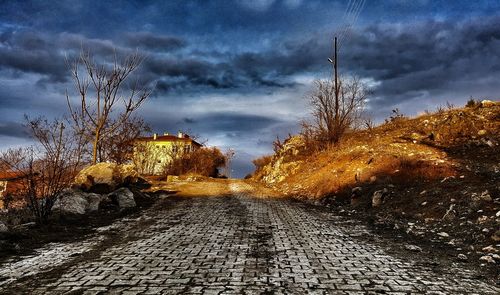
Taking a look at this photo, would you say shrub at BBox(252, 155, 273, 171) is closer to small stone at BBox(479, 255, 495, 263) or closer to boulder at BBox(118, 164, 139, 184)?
boulder at BBox(118, 164, 139, 184)

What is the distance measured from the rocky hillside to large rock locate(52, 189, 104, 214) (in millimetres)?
8871

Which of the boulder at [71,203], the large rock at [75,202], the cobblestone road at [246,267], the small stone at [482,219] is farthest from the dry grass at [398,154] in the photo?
the boulder at [71,203]

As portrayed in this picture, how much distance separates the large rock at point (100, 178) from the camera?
52.0 ft

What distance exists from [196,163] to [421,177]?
30.4m

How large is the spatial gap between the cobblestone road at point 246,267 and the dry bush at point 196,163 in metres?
29.9

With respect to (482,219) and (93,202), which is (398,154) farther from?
A: (93,202)

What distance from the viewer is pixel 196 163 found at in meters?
41.6

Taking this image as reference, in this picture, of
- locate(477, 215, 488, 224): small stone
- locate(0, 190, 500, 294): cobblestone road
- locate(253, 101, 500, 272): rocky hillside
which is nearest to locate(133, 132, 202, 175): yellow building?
locate(253, 101, 500, 272): rocky hillside

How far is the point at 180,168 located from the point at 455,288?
36.5 meters

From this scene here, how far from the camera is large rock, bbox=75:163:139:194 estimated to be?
15844 mm

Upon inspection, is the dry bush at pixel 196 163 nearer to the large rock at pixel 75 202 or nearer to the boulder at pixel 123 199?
the boulder at pixel 123 199

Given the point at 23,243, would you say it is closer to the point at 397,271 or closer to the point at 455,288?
the point at 397,271

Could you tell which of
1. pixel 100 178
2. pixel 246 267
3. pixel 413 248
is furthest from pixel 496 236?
pixel 100 178

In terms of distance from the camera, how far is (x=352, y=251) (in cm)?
771
